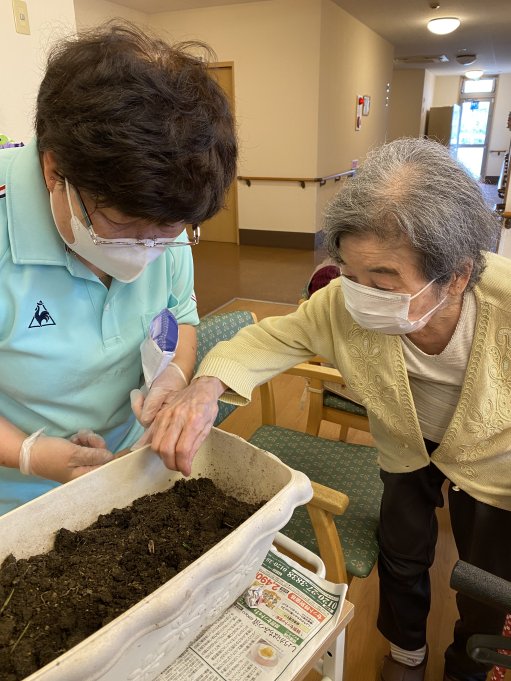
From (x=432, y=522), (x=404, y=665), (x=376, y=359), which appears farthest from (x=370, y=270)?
(x=404, y=665)

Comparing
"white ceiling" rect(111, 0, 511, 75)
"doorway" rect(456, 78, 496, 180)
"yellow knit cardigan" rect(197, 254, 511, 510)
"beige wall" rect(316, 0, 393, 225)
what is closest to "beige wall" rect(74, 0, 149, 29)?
"white ceiling" rect(111, 0, 511, 75)

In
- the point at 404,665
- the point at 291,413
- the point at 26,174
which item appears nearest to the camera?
the point at 26,174

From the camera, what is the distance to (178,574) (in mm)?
560

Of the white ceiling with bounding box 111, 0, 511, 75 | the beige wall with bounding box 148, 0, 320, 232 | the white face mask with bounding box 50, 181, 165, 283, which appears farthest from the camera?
the white ceiling with bounding box 111, 0, 511, 75

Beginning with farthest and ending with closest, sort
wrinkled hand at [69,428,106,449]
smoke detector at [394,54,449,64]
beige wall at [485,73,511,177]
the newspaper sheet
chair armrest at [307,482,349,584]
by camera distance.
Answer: beige wall at [485,73,511,177], smoke detector at [394,54,449,64], chair armrest at [307,482,349,584], wrinkled hand at [69,428,106,449], the newspaper sheet

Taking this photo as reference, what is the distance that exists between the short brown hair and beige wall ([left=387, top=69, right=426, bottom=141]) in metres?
11.5

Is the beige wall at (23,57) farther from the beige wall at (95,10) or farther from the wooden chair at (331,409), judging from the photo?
the beige wall at (95,10)

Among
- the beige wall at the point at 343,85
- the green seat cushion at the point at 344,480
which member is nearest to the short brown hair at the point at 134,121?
the green seat cushion at the point at 344,480

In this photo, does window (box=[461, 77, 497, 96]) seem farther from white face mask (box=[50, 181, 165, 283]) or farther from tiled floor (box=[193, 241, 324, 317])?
white face mask (box=[50, 181, 165, 283])

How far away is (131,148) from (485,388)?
0.80m

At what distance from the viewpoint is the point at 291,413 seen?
9.54 ft

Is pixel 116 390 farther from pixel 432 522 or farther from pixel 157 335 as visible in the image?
pixel 432 522

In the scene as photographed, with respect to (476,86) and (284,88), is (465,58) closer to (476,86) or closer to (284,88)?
(476,86)

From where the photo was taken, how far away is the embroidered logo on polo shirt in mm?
860
